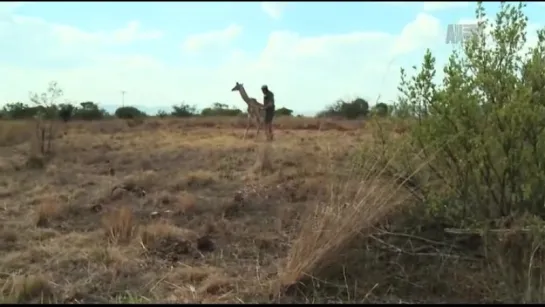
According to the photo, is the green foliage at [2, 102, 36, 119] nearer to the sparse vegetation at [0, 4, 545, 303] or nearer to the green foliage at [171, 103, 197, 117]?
the sparse vegetation at [0, 4, 545, 303]

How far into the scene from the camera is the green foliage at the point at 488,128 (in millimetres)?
4906

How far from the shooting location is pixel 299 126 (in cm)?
2870

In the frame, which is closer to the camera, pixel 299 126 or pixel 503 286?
pixel 503 286

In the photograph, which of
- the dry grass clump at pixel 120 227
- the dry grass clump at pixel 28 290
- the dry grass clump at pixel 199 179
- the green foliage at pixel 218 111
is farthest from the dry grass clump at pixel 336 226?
the green foliage at pixel 218 111

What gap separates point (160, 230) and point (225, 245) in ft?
2.35

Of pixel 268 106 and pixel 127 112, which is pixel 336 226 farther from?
pixel 127 112

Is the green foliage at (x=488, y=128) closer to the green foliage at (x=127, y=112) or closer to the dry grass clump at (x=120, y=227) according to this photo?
the dry grass clump at (x=120, y=227)

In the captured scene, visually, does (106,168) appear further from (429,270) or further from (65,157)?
(429,270)

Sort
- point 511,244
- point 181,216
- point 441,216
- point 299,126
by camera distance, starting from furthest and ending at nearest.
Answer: point 299,126, point 181,216, point 441,216, point 511,244

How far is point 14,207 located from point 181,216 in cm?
242

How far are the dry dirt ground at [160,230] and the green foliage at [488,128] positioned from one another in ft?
3.17

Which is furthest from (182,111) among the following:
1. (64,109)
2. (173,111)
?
(64,109)

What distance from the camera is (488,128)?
193 inches

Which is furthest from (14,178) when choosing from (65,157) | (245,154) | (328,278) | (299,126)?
(299,126)
